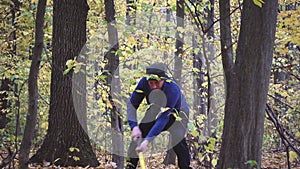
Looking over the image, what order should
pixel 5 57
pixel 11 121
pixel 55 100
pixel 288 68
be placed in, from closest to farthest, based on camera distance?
pixel 288 68 < pixel 55 100 < pixel 5 57 < pixel 11 121

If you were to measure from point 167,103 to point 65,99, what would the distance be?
296cm

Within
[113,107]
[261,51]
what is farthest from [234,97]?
[113,107]

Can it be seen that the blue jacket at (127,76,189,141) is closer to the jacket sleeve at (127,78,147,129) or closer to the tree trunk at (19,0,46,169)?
the jacket sleeve at (127,78,147,129)

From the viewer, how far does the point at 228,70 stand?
4055 mm

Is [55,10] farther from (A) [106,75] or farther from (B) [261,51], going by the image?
(B) [261,51]

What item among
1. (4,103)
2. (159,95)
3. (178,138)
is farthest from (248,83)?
(4,103)

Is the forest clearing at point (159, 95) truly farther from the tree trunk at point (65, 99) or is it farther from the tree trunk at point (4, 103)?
the tree trunk at point (4, 103)

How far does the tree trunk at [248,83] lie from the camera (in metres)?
3.95

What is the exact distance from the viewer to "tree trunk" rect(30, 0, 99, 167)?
7301 mm

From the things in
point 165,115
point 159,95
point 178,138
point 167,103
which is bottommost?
point 178,138

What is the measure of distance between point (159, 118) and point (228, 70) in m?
1.26

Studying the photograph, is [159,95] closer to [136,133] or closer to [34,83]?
[136,133]

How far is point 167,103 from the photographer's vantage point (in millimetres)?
5082

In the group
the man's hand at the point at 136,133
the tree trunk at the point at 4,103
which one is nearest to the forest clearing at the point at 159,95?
the man's hand at the point at 136,133
